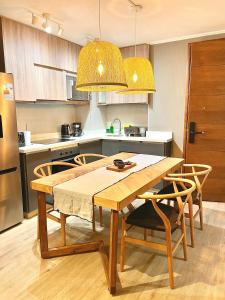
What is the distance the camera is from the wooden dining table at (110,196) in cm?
164

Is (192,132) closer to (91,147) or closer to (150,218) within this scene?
(91,147)

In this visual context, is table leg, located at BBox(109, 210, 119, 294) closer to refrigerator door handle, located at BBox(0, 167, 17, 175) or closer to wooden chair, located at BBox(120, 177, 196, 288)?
wooden chair, located at BBox(120, 177, 196, 288)

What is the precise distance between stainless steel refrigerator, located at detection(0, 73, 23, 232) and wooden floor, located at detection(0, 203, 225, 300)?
11.5 inches

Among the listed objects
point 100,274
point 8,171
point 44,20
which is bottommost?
point 100,274

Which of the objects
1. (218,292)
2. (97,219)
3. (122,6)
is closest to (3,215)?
(97,219)

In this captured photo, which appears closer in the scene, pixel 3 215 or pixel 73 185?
pixel 73 185

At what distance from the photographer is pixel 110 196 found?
1636 mm

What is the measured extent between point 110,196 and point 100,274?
78 centimetres

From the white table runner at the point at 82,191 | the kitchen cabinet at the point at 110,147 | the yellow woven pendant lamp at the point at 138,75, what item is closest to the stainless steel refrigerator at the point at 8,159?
the white table runner at the point at 82,191

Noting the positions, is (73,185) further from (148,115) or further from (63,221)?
(148,115)

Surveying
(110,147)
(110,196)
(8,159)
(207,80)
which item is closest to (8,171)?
(8,159)

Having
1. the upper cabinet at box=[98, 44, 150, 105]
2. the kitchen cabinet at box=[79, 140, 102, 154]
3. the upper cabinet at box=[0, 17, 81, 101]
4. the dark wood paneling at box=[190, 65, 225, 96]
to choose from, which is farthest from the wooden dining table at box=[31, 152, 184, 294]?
the upper cabinet at box=[98, 44, 150, 105]

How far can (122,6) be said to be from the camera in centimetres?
251

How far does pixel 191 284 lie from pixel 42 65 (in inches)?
121
